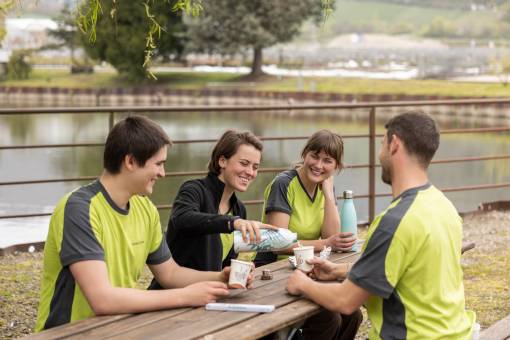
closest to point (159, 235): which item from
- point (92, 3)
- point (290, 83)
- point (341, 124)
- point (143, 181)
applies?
point (143, 181)

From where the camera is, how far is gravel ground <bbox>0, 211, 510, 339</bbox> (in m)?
5.09

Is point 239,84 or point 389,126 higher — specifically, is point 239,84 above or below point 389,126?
below

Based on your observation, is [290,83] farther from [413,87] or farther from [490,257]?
[490,257]

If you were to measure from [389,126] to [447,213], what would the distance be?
30 cm

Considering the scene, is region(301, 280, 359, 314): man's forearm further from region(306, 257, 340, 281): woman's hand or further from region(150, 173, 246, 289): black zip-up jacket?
region(150, 173, 246, 289): black zip-up jacket

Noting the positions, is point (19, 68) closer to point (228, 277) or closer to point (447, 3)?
point (228, 277)

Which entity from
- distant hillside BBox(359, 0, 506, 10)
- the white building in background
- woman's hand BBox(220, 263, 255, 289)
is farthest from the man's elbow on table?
distant hillside BBox(359, 0, 506, 10)

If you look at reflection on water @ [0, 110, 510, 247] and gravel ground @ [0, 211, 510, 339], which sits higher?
gravel ground @ [0, 211, 510, 339]

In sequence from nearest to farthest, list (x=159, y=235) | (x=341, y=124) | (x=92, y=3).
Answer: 1. (x=159, y=235)
2. (x=92, y=3)
3. (x=341, y=124)

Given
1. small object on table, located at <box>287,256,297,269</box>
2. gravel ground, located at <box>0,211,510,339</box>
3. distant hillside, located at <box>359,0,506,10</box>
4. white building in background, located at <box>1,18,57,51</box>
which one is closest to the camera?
small object on table, located at <box>287,256,297,269</box>

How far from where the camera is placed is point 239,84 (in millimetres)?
50656

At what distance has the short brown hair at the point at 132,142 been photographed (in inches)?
106

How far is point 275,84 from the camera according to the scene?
4950 centimetres

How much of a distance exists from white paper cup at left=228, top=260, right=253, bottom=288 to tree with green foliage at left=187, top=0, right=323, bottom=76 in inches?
1876
